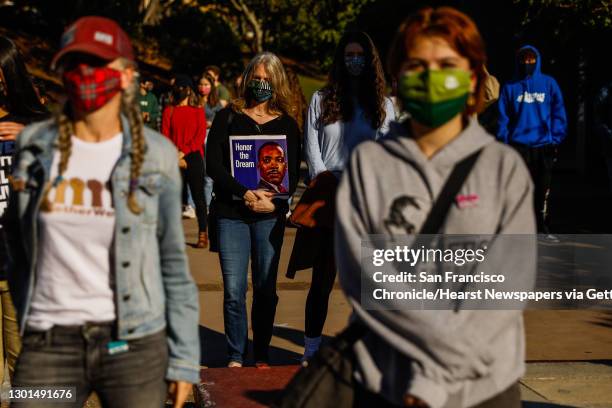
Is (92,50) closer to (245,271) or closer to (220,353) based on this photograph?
(245,271)

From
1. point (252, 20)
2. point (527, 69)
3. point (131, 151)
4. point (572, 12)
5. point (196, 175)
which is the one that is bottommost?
point (196, 175)

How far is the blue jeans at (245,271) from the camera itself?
244 inches

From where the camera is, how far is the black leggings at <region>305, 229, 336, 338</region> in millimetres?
6145

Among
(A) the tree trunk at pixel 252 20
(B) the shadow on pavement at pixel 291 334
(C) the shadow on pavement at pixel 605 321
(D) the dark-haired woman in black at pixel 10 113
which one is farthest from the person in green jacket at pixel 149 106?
(A) the tree trunk at pixel 252 20

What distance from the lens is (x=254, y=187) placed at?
625cm

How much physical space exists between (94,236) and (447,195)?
1051 millimetres

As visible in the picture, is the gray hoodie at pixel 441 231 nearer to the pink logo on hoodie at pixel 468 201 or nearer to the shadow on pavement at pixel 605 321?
the pink logo on hoodie at pixel 468 201

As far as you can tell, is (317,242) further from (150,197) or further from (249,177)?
(150,197)

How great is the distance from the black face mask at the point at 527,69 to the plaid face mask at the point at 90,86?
8221 mm

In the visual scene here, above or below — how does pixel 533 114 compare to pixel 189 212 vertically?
above

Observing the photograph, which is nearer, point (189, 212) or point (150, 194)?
point (150, 194)

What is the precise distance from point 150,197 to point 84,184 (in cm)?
20

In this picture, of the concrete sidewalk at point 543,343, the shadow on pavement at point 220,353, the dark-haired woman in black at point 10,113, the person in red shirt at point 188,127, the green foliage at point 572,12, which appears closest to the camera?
the dark-haired woman in black at point 10,113

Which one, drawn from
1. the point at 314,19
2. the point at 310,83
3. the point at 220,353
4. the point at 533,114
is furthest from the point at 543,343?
the point at 310,83
